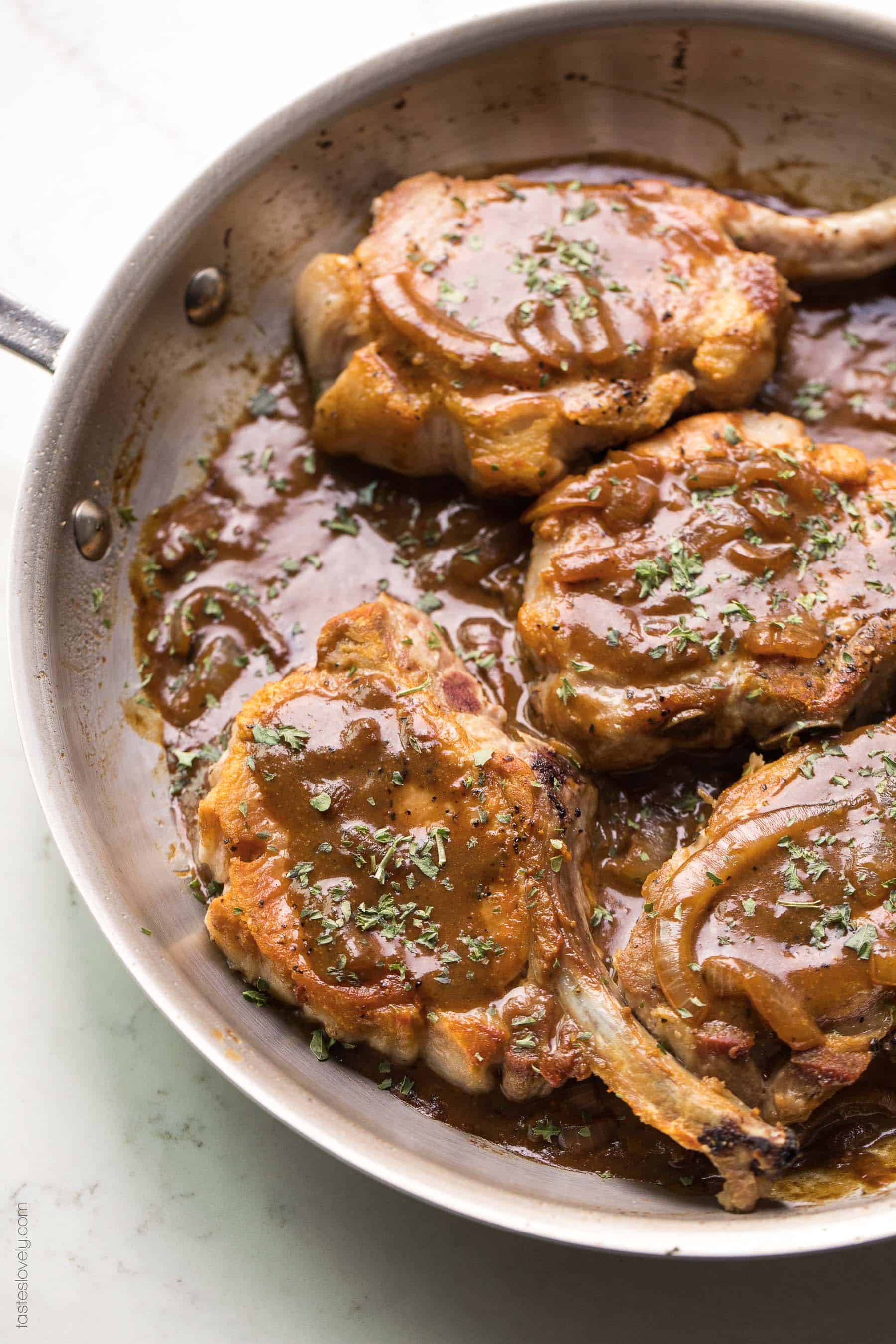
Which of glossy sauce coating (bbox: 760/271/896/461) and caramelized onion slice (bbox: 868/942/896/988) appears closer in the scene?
caramelized onion slice (bbox: 868/942/896/988)

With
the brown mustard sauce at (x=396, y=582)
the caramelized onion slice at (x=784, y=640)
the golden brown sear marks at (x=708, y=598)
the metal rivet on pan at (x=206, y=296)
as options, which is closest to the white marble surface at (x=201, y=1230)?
the brown mustard sauce at (x=396, y=582)

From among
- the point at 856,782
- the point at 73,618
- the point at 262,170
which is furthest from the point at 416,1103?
the point at 262,170

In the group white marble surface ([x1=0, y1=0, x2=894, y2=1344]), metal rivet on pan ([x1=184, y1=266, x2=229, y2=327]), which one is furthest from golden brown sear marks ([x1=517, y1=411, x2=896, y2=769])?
white marble surface ([x1=0, y1=0, x2=894, y2=1344])

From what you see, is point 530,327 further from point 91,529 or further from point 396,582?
point 91,529

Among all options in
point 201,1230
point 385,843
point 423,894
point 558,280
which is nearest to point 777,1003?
point 423,894

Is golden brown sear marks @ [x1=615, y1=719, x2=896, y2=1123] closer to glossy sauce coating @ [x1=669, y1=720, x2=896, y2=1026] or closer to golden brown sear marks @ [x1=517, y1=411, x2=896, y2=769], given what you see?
glossy sauce coating @ [x1=669, y1=720, x2=896, y2=1026]

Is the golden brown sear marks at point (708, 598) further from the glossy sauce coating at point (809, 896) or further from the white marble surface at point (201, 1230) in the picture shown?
the white marble surface at point (201, 1230)
